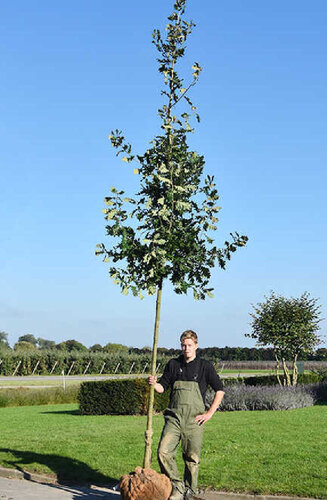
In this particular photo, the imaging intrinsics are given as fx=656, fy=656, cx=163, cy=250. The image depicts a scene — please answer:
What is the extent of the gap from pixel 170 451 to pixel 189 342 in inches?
48.9

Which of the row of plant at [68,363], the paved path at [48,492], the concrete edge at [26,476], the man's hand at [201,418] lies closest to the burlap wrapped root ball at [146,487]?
the man's hand at [201,418]

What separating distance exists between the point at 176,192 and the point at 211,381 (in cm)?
234

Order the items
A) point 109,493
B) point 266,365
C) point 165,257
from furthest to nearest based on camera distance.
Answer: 1. point 266,365
2. point 109,493
3. point 165,257

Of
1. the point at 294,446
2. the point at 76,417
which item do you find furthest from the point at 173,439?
the point at 76,417

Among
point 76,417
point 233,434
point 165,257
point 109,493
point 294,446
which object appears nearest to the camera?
point 165,257

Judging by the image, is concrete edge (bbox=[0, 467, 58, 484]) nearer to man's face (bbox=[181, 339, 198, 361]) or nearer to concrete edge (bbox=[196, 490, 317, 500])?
concrete edge (bbox=[196, 490, 317, 500])

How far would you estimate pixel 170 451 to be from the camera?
7.42 m

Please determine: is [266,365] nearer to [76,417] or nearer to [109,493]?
[76,417]

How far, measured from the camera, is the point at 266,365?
8381 centimetres

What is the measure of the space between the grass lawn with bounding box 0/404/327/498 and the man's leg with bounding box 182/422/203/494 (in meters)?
1.12

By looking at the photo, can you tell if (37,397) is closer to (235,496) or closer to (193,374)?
(235,496)

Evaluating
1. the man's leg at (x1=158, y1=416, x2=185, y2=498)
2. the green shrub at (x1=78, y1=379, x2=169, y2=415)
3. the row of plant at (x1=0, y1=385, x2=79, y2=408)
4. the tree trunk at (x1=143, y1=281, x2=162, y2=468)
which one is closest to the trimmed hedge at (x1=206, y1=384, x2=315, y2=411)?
the green shrub at (x1=78, y1=379, x2=169, y2=415)

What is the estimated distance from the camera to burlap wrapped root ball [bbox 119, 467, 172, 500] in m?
7.04

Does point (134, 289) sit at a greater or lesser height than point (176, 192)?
lesser
